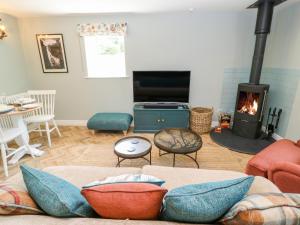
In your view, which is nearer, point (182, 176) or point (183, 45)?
point (182, 176)

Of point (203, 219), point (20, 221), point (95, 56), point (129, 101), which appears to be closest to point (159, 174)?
point (203, 219)

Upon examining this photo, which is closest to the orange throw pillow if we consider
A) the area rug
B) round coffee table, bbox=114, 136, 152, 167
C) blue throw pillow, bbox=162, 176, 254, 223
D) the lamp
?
blue throw pillow, bbox=162, 176, 254, 223

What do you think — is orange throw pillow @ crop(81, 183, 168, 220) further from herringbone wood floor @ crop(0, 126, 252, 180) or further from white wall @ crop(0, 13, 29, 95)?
white wall @ crop(0, 13, 29, 95)

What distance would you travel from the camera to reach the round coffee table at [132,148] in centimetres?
193

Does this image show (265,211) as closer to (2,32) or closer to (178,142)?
(178,142)

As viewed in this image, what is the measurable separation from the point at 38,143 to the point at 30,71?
162 cm

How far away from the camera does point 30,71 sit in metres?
3.68

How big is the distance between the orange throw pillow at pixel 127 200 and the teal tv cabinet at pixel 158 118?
2623mm

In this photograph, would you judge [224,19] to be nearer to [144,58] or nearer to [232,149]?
[144,58]

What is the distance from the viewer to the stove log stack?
9.06 feet

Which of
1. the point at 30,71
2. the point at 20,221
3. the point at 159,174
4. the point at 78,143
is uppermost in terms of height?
the point at 30,71

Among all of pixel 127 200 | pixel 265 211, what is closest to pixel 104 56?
pixel 127 200

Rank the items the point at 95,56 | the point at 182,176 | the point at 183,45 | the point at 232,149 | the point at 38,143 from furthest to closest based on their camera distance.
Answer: the point at 95,56, the point at 183,45, the point at 38,143, the point at 232,149, the point at 182,176

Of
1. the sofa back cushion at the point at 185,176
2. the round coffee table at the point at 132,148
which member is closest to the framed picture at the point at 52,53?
the round coffee table at the point at 132,148
